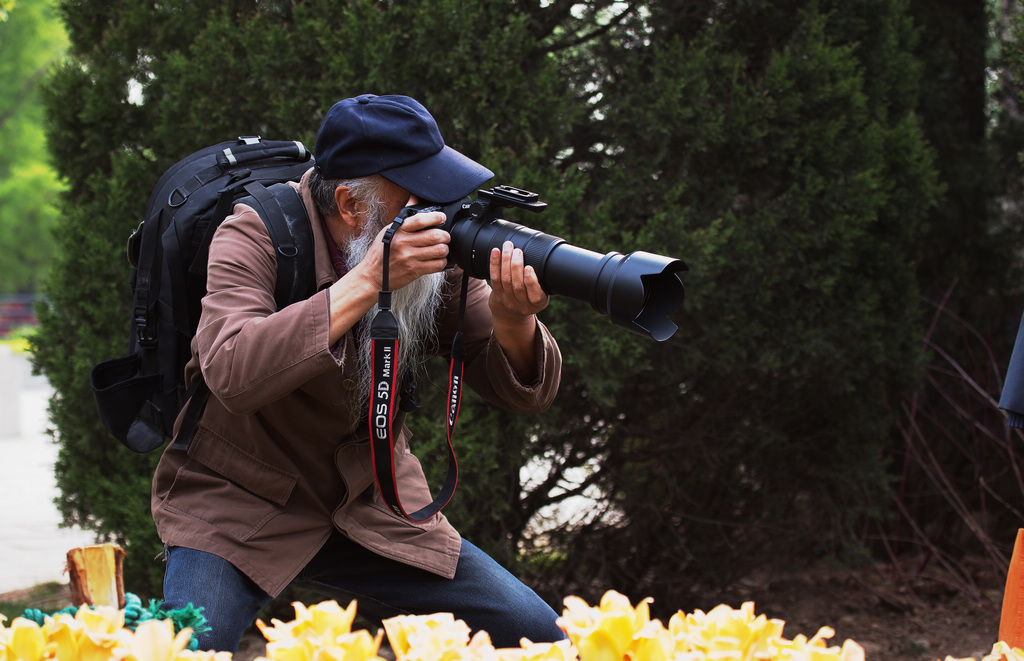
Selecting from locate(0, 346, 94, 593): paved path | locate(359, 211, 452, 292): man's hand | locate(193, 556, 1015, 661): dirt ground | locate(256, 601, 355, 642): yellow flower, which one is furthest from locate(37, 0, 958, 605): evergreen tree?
locate(256, 601, 355, 642): yellow flower

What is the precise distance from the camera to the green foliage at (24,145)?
24.9 meters

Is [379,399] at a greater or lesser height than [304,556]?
greater

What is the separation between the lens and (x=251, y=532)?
6.82ft

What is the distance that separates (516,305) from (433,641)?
99 centimetres

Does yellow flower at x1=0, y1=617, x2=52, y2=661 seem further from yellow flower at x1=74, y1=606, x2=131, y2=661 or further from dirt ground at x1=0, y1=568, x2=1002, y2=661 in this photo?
dirt ground at x1=0, y1=568, x2=1002, y2=661

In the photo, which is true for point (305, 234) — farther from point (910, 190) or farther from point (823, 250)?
point (910, 190)

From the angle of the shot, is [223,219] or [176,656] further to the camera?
[223,219]

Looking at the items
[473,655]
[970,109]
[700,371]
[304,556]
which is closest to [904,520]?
[700,371]

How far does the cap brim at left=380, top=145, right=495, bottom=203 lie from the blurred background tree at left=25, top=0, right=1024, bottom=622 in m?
1.13

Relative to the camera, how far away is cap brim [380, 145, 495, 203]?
208 centimetres

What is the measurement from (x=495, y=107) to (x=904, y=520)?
3.22 m

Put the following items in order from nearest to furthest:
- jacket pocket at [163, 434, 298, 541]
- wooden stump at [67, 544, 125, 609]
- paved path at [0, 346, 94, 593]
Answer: wooden stump at [67, 544, 125, 609]
jacket pocket at [163, 434, 298, 541]
paved path at [0, 346, 94, 593]

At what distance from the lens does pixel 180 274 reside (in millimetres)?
2225

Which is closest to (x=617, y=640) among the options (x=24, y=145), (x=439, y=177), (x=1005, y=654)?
(x=1005, y=654)
